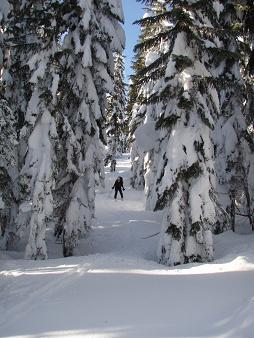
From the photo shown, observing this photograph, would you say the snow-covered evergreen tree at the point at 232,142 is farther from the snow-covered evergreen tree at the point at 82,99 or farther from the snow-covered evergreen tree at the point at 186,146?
the snow-covered evergreen tree at the point at 82,99

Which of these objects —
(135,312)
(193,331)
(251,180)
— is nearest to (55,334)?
(135,312)

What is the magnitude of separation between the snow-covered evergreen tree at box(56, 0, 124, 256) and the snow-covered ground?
3271 mm

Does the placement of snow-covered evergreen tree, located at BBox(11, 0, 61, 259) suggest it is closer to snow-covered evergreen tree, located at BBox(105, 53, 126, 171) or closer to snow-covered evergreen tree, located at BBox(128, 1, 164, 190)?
snow-covered evergreen tree, located at BBox(128, 1, 164, 190)

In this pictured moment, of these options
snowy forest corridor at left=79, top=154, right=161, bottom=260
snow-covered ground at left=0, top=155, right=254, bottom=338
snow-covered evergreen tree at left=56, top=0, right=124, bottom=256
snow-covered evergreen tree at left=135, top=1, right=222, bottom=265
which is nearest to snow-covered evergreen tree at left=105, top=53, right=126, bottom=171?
snowy forest corridor at left=79, top=154, right=161, bottom=260

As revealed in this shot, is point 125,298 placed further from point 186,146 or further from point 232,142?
point 232,142

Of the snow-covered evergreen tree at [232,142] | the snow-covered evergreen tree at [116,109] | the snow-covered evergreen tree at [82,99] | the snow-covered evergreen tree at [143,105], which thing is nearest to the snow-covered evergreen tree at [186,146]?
the snow-covered evergreen tree at [82,99]

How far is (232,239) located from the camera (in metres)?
17.5

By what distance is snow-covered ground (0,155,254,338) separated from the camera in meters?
7.95

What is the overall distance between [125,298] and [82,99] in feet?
32.5

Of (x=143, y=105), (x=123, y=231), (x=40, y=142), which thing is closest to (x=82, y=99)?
(x=40, y=142)

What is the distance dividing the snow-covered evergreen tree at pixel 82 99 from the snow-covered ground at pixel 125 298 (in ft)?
10.7

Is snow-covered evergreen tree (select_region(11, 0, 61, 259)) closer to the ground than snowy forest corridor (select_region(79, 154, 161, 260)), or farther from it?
farther from it

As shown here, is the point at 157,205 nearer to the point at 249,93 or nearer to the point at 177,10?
the point at 177,10

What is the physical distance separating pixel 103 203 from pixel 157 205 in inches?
640
